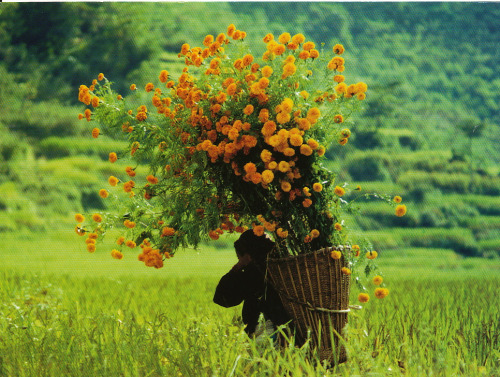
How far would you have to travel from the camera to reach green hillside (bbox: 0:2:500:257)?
1095cm

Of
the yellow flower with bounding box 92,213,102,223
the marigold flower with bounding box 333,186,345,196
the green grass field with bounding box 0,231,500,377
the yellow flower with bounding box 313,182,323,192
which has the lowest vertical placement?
the green grass field with bounding box 0,231,500,377

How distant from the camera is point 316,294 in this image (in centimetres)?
252

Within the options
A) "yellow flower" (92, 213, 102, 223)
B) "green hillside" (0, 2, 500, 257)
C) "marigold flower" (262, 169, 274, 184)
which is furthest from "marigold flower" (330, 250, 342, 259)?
"green hillside" (0, 2, 500, 257)

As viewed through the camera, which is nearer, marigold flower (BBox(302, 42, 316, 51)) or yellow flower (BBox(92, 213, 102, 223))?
marigold flower (BBox(302, 42, 316, 51))

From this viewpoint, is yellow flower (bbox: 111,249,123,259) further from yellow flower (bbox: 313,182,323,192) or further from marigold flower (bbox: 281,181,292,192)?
yellow flower (bbox: 313,182,323,192)

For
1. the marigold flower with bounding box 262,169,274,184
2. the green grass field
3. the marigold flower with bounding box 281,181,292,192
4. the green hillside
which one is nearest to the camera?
the marigold flower with bounding box 262,169,274,184

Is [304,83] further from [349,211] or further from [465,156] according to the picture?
[465,156]

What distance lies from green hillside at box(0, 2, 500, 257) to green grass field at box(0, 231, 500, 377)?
3852 millimetres

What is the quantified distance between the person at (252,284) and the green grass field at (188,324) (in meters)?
0.18

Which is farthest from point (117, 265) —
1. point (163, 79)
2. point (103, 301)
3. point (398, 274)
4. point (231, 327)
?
point (163, 79)

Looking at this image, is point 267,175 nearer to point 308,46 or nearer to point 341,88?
point 341,88

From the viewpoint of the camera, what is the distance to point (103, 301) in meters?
4.55

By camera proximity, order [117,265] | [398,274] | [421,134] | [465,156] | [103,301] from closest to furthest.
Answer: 1. [103,301]
2. [398,274]
3. [117,265]
4. [465,156]
5. [421,134]

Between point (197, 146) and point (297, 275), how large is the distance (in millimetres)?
790
